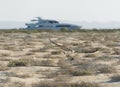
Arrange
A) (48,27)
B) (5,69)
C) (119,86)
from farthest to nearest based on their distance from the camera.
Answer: (48,27) → (5,69) → (119,86)

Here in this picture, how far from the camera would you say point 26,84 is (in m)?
13.2

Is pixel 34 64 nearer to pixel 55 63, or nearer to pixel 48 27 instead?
pixel 55 63

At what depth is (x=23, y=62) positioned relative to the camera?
63.1 ft

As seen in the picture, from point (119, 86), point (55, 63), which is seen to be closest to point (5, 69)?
point (55, 63)

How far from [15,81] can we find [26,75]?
5.33 ft

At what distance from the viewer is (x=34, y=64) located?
19156 mm

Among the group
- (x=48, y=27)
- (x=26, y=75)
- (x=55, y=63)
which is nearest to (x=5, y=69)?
(x=26, y=75)

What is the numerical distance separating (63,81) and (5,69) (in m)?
4.06

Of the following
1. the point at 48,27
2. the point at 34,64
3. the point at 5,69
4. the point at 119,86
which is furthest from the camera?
the point at 48,27

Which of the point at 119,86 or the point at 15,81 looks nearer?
the point at 119,86

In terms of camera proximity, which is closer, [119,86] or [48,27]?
[119,86]

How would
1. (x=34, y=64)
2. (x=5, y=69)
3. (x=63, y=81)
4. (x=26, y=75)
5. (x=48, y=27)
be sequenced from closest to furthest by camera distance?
(x=63, y=81)
(x=26, y=75)
(x=5, y=69)
(x=34, y=64)
(x=48, y=27)

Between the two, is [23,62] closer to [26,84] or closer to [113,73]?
[113,73]

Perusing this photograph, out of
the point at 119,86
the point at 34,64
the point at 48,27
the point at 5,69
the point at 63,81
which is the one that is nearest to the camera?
the point at 119,86
